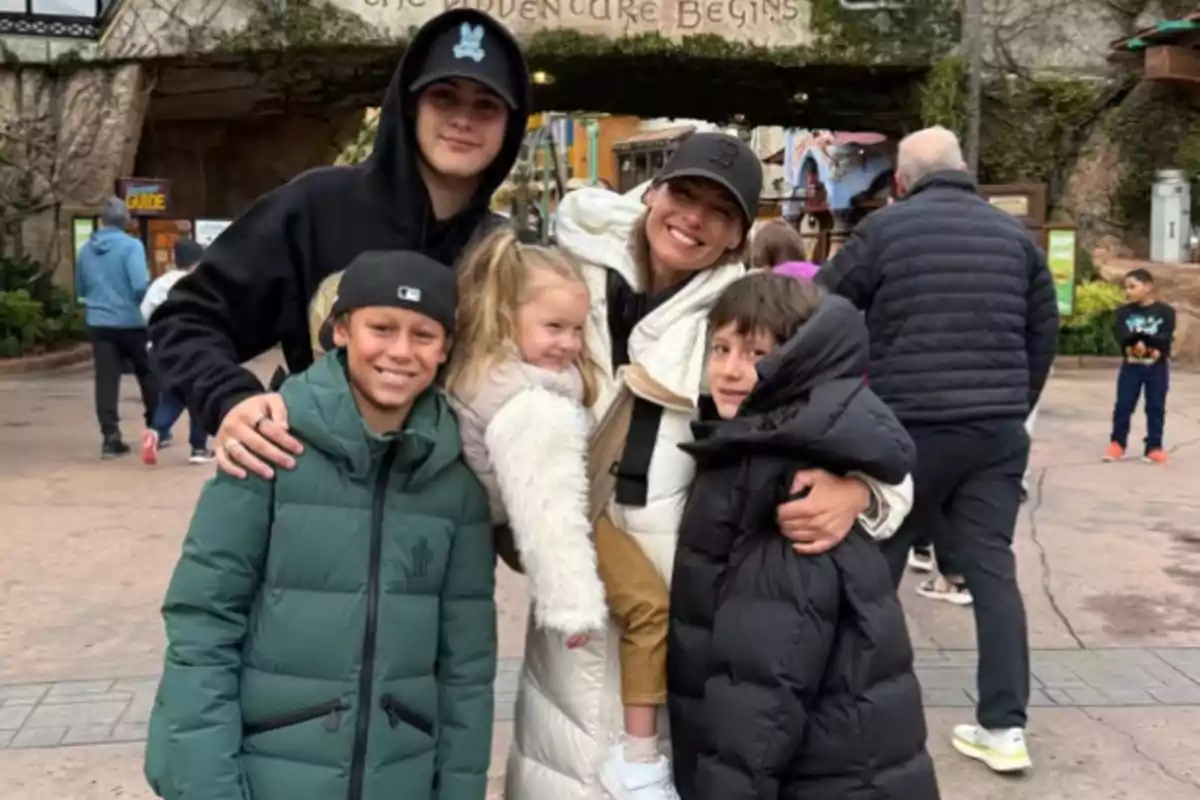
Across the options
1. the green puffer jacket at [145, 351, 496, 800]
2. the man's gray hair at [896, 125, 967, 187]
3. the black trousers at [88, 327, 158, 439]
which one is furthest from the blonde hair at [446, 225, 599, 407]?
the black trousers at [88, 327, 158, 439]

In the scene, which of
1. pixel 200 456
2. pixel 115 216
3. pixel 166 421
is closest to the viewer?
pixel 200 456

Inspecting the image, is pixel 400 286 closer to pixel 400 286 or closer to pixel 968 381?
pixel 400 286

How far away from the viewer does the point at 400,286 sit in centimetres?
199

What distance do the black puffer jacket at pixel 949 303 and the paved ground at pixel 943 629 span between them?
3.64ft

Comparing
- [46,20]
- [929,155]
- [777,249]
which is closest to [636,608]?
[929,155]

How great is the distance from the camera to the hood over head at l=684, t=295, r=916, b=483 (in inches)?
84.0

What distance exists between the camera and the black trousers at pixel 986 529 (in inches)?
152

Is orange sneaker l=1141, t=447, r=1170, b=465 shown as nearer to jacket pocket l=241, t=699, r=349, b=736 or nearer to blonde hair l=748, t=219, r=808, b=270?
blonde hair l=748, t=219, r=808, b=270

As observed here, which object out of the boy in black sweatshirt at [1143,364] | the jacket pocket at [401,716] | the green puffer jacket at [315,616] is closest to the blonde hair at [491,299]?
the green puffer jacket at [315,616]

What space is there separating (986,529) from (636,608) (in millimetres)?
2089

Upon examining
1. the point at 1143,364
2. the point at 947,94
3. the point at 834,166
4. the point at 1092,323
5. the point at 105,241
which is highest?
the point at 947,94

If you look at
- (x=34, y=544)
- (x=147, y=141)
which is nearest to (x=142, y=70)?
(x=147, y=141)

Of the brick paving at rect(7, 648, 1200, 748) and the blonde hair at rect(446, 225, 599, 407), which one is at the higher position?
the blonde hair at rect(446, 225, 599, 407)

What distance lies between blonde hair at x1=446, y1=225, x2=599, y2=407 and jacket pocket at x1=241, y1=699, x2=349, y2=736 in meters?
0.53
